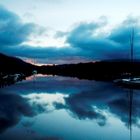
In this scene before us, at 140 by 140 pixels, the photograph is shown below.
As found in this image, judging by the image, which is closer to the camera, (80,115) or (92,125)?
(92,125)

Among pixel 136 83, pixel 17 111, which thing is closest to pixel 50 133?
pixel 17 111

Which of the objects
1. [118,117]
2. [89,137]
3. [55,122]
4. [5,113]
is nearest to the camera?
[89,137]

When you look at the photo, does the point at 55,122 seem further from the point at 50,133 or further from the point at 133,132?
the point at 133,132

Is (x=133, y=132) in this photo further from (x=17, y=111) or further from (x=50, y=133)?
(x=17, y=111)

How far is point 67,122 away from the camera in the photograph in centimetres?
1819

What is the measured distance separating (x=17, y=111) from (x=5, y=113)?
1.31 m

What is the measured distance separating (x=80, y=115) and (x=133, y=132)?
233 inches

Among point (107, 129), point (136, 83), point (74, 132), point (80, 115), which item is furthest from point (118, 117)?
point (136, 83)

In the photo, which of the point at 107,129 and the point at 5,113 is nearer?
the point at 107,129

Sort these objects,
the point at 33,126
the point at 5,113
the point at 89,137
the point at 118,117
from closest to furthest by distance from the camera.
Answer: the point at 89,137, the point at 33,126, the point at 118,117, the point at 5,113

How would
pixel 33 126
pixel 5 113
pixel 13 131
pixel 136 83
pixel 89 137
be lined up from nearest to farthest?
pixel 89 137 < pixel 13 131 < pixel 33 126 < pixel 5 113 < pixel 136 83

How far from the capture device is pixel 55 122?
59.7ft

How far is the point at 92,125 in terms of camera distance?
56.7 feet

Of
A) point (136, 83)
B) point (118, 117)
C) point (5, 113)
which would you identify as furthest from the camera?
point (136, 83)
